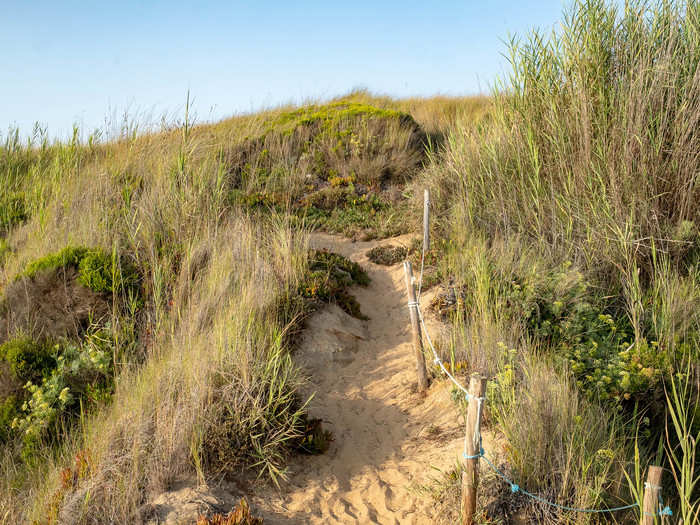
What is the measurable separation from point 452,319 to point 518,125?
325cm

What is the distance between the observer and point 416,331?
5.30m

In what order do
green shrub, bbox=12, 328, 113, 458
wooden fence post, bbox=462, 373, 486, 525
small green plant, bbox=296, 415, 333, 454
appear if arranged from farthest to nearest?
green shrub, bbox=12, 328, 113, 458
small green plant, bbox=296, 415, 333, 454
wooden fence post, bbox=462, 373, 486, 525

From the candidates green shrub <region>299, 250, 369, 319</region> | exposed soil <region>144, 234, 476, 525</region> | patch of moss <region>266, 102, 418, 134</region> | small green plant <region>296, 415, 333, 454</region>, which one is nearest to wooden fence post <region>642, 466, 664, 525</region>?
exposed soil <region>144, 234, 476, 525</region>

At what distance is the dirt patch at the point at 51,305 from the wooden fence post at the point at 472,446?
4606mm

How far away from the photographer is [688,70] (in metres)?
6.55

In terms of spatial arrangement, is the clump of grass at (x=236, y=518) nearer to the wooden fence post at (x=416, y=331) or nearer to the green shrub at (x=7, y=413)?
the wooden fence post at (x=416, y=331)

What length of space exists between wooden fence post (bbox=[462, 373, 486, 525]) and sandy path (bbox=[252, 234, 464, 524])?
0.53 metres

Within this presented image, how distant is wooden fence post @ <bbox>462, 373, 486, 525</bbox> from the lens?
128 inches

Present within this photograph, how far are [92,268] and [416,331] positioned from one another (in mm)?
3990

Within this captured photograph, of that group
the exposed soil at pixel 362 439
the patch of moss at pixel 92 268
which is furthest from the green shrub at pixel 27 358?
the exposed soil at pixel 362 439

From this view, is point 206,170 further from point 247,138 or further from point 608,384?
point 608,384

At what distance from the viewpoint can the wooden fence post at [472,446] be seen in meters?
3.26

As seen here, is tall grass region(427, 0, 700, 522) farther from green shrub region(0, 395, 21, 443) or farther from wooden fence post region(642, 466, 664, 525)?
green shrub region(0, 395, 21, 443)

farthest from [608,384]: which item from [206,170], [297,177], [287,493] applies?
[297,177]
